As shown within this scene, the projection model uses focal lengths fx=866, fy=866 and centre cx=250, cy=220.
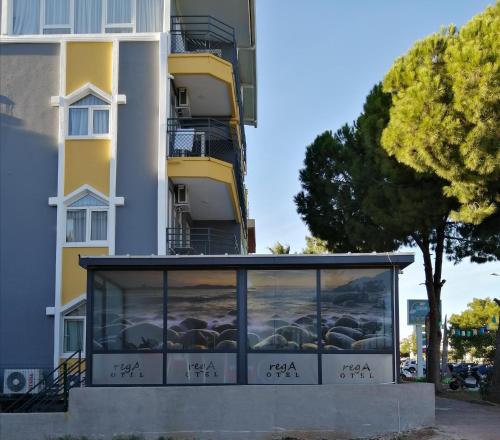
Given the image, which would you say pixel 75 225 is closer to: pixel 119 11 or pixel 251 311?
pixel 119 11

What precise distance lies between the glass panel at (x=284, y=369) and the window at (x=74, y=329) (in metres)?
6.54

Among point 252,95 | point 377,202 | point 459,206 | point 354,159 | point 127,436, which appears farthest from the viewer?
point 252,95

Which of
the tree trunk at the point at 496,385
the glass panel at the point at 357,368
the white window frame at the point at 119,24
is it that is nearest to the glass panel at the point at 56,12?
the white window frame at the point at 119,24

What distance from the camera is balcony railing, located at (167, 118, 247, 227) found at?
71.7 feet

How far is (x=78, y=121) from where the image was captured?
71.7 ft

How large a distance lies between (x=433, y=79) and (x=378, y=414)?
9166 millimetres

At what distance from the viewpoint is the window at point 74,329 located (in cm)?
2066

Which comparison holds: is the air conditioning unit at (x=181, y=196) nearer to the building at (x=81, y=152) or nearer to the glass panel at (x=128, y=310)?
the building at (x=81, y=152)

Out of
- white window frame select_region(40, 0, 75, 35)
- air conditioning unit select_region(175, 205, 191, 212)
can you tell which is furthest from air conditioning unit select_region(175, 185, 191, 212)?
white window frame select_region(40, 0, 75, 35)

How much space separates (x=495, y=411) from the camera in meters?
19.0

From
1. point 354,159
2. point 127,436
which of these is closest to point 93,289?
point 127,436

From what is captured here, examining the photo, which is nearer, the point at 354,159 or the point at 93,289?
the point at 93,289

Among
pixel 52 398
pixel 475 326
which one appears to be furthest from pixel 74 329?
pixel 475 326

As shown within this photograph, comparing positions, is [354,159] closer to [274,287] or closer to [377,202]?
[377,202]
